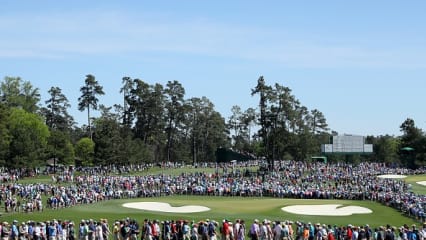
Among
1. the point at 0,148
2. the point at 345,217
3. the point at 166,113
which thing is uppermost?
the point at 166,113

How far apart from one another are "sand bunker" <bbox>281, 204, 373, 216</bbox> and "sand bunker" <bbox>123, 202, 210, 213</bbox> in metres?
7.10

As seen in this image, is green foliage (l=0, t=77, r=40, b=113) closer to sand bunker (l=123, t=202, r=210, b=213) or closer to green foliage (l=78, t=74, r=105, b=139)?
green foliage (l=78, t=74, r=105, b=139)

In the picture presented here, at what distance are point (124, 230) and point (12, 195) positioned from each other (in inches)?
1044

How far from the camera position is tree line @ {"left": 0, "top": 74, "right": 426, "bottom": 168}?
97.4 m

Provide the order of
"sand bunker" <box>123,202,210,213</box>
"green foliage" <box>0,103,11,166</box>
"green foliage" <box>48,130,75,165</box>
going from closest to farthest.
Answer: "sand bunker" <box>123,202,210,213</box> < "green foliage" <box>0,103,11,166</box> < "green foliage" <box>48,130,75,165</box>

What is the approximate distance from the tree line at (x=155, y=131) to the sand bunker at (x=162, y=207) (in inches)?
1327

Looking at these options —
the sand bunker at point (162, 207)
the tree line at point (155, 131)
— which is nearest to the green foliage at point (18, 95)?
the tree line at point (155, 131)

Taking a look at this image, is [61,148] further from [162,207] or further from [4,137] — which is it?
[162,207]

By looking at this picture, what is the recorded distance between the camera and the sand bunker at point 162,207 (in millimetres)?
53156

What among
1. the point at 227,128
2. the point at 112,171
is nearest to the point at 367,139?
the point at 227,128

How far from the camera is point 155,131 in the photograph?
132000 mm

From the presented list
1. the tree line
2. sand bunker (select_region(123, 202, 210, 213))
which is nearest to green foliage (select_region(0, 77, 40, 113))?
the tree line

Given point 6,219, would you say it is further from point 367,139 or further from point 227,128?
point 367,139

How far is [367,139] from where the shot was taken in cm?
16950
